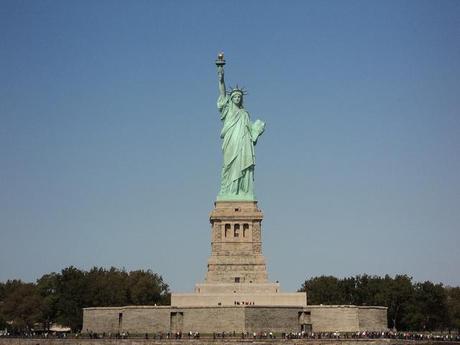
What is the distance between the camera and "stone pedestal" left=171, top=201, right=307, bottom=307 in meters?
61.3

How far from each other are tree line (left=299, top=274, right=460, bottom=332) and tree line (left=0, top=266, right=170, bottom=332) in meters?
17.0

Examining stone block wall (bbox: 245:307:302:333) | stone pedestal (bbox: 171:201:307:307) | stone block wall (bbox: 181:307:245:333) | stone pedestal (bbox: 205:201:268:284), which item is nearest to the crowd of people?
stone block wall (bbox: 245:307:302:333)

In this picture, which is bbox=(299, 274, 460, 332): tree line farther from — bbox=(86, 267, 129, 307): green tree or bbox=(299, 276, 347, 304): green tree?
bbox=(86, 267, 129, 307): green tree

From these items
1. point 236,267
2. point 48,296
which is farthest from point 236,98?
point 48,296

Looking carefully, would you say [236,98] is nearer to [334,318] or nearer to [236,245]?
[236,245]

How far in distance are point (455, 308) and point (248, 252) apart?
2542cm

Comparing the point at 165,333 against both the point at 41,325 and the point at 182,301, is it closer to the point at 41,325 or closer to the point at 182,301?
the point at 182,301

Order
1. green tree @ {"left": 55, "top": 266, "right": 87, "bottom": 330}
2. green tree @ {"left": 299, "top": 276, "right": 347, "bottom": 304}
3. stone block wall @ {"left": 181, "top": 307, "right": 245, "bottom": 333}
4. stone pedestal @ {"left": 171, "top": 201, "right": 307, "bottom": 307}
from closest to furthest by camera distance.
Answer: stone block wall @ {"left": 181, "top": 307, "right": 245, "bottom": 333}
stone pedestal @ {"left": 171, "top": 201, "right": 307, "bottom": 307}
green tree @ {"left": 55, "top": 266, "right": 87, "bottom": 330}
green tree @ {"left": 299, "top": 276, "right": 347, "bottom": 304}

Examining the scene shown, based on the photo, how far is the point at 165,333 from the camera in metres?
57.9

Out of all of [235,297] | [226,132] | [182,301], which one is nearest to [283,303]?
[235,297]

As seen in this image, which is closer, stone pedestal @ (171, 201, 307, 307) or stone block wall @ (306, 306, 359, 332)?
stone block wall @ (306, 306, 359, 332)

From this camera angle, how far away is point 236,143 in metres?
69.1

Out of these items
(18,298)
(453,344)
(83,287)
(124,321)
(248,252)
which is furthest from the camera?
(18,298)

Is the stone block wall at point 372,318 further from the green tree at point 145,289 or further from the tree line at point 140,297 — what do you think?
the green tree at point 145,289
